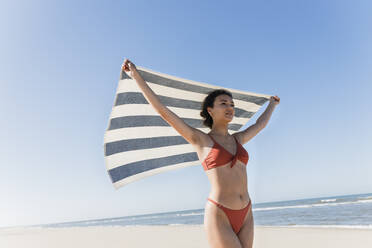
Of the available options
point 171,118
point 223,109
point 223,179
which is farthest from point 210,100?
point 223,179

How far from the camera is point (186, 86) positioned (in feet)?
9.58

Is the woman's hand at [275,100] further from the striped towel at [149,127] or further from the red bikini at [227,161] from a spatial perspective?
the red bikini at [227,161]

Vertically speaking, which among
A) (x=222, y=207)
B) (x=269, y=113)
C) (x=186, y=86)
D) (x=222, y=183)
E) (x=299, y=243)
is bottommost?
(x=299, y=243)

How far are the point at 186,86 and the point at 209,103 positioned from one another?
18.4 inches

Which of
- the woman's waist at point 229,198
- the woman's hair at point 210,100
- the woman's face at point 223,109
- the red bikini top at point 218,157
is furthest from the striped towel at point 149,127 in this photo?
the woman's waist at point 229,198

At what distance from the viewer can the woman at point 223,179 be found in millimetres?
1921

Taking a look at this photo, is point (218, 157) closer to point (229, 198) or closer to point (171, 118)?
point (229, 198)

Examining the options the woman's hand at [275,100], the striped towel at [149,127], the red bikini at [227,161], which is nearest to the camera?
the red bikini at [227,161]

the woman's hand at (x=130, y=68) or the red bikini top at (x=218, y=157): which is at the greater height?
the woman's hand at (x=130, y=68)

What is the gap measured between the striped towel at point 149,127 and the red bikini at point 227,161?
0.97 metres

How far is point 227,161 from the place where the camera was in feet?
6.81

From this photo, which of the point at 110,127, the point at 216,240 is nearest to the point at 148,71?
the point at 110,127

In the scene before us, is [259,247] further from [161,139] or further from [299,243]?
[161,139]

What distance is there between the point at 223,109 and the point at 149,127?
1005 mm
